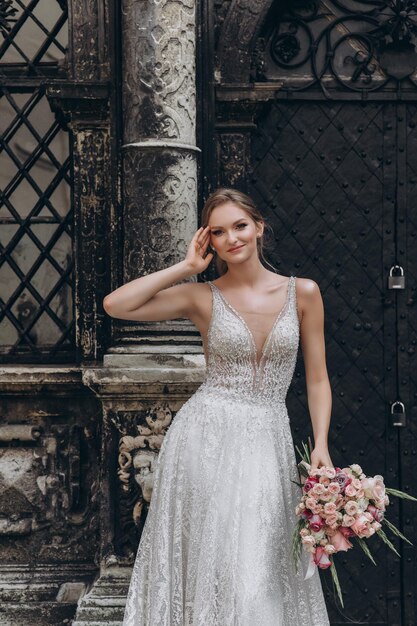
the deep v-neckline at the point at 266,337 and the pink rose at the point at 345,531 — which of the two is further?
the deep v-neckline at the point at 266,337

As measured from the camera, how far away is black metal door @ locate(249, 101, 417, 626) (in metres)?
5.55

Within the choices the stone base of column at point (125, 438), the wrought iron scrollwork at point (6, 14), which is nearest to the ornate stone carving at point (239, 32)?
the wrought iron scrollwork at point (6, 14)

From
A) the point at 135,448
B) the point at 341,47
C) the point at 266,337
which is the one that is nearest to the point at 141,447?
the point at 135,448

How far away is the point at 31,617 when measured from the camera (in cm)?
531

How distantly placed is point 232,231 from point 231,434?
78 centimetres

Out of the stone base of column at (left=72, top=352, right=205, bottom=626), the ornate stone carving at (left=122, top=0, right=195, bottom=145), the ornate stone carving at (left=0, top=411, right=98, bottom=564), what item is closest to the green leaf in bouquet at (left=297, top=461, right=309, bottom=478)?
the stone base of column at (left=72, top=352, right=205, bottom=626)

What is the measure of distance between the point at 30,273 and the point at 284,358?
6.55 ft

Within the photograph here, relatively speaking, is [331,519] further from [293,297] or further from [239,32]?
[239,32]

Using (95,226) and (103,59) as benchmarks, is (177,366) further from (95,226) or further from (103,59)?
(103,59)

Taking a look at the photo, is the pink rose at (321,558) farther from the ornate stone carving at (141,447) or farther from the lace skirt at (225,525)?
the ornate stone carving at (141,447)

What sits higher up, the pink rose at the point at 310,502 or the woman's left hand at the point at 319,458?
the woman's left hand at the point at 319,458

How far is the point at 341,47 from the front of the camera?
5605mm

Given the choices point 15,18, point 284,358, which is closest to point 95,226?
point 15,18

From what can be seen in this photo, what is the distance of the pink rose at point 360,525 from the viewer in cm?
369
